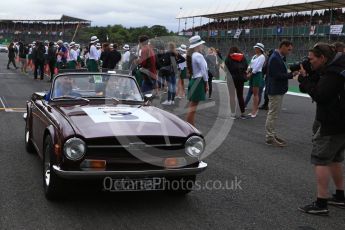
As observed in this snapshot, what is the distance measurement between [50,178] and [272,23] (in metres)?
35.2

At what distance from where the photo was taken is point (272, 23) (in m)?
37.5

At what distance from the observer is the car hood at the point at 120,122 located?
14.5ft

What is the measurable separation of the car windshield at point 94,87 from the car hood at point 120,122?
1.42ft

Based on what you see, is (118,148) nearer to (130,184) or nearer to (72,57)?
(130,184)

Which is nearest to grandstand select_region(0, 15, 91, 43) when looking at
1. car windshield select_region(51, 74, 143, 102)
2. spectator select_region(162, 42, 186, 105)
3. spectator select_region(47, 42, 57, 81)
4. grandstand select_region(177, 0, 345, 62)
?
grandstand select_region(177, 0, 345, 62)

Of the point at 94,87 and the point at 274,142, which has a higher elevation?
the point at 94,87

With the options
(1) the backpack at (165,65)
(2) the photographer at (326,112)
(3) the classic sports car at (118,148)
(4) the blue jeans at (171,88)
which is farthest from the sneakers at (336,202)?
(1) the backpack at (165,65)

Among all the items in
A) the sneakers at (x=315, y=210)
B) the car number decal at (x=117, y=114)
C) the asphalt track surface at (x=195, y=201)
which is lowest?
the asphalt track surface at (x=195, y=201)

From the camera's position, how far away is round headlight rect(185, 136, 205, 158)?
4.58m

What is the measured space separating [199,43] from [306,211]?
4.53 m

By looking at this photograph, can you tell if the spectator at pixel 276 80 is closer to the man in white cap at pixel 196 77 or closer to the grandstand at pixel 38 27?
the man in white cap at pixel 196 77

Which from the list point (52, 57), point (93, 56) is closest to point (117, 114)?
point (93, 56)

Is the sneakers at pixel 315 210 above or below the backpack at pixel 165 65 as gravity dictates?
below

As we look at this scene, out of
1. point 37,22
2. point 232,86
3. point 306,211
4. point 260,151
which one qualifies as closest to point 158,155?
point 306,211
